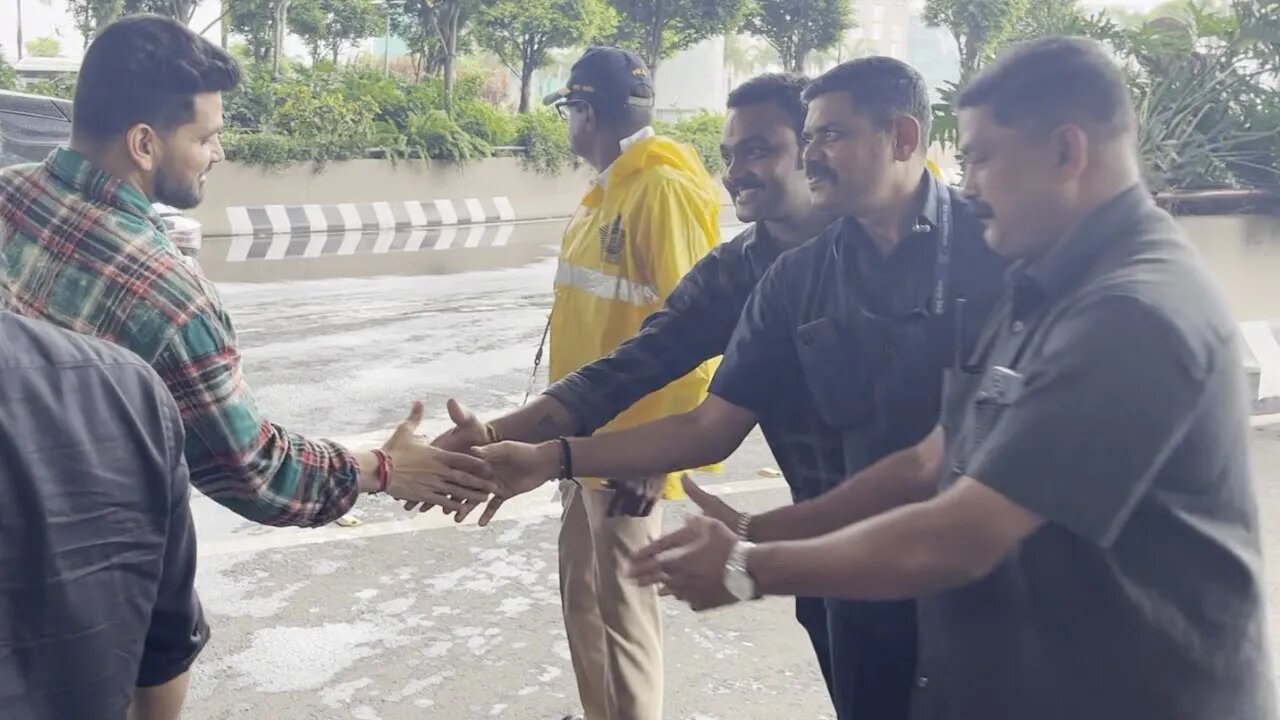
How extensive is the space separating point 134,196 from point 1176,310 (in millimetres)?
1917

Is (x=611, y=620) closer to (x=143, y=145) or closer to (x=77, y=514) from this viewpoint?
(x=143, y=145)

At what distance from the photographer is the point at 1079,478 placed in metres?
1.79

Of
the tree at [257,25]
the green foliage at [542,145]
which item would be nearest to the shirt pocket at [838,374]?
the green foliage at [542,145]

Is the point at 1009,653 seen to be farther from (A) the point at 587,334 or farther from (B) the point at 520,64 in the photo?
(B) the point at 520,64

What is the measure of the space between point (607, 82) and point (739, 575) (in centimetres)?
235

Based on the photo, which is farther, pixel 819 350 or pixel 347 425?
pixel 347 425

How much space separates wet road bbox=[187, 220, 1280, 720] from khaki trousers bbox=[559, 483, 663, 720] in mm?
446

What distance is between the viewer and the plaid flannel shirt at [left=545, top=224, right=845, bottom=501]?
339 centimetres

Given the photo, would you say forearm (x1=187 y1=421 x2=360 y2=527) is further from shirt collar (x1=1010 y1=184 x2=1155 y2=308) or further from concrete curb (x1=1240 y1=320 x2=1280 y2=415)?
concrete curb (x1=1240 y1=320 x2=1280 y2=415)

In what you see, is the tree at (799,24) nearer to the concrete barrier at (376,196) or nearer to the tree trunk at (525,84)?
the tree trunk at (525,84)

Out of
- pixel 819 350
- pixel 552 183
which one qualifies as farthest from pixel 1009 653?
pixel 552 183

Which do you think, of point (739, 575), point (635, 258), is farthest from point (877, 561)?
point (635, 258)

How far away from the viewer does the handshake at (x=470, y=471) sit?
3377 millimetres

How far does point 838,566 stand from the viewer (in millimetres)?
2021
